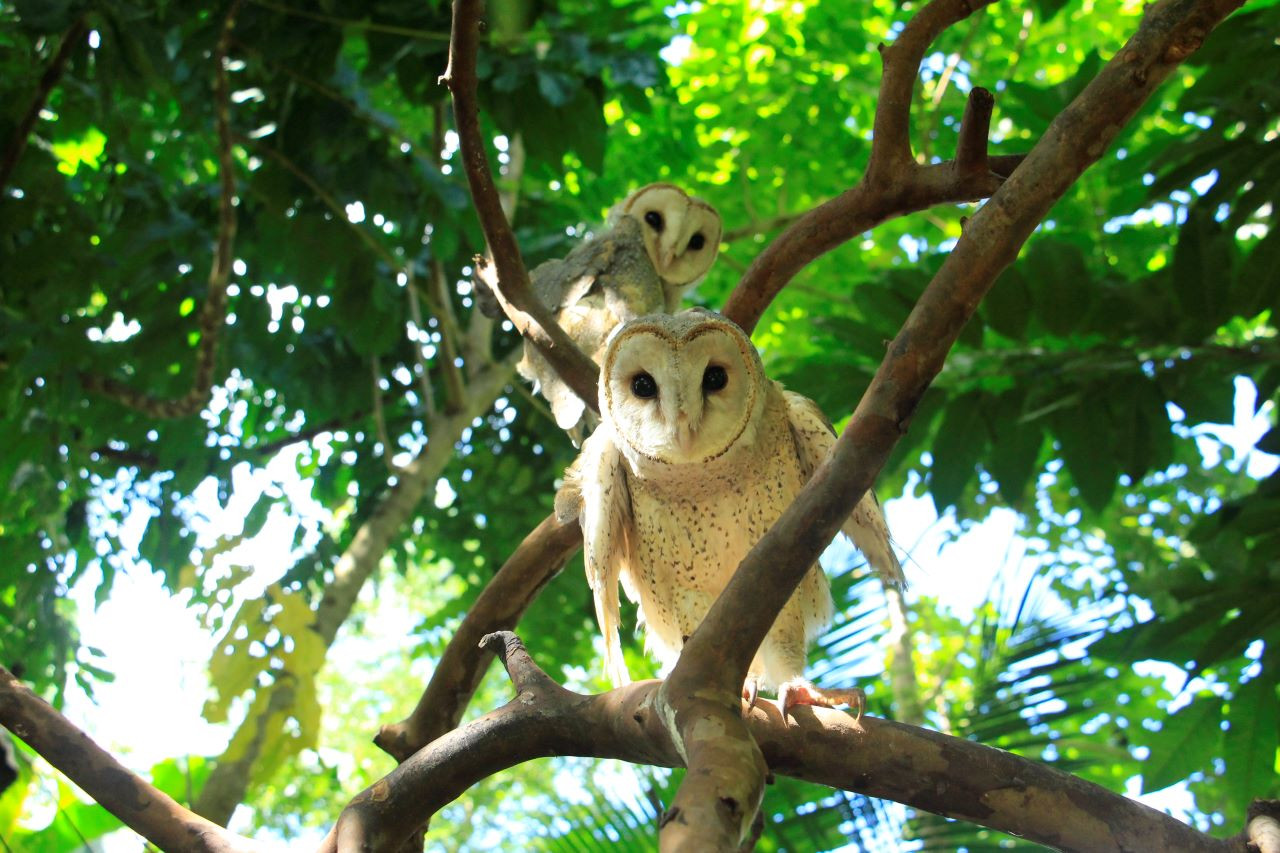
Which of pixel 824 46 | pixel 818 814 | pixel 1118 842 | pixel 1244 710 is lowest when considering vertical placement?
pixel 1118 842

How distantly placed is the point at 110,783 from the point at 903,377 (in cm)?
171

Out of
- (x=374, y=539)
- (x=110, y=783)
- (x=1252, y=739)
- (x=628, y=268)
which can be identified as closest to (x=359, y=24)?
(x=628, y=268)

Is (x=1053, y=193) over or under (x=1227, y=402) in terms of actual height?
under

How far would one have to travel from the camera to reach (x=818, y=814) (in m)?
3.69

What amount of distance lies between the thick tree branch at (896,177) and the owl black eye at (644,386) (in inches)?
26.2

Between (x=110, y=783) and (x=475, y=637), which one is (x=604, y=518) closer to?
(x=475, y=637)

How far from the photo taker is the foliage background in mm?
3971

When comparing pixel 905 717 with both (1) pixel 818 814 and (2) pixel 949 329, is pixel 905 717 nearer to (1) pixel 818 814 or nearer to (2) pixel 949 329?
(1) pixel 818 814

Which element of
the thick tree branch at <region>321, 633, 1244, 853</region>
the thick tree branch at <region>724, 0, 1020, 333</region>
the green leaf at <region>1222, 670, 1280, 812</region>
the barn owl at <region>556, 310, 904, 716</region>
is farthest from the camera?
the green leaf at <region>1222, 670, 1280, 812</region>

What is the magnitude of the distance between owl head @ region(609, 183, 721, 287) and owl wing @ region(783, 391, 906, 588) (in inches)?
80.5

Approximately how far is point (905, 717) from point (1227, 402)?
8.65 ft

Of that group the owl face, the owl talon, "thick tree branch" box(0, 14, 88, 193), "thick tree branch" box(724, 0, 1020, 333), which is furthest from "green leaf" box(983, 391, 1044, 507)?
"thick tree branch" box(0, 14, 88, 193)

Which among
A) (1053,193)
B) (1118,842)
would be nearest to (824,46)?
(1053,193)

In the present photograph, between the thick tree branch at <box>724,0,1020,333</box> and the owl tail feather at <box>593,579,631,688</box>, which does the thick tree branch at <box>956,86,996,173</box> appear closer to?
the thick tree branch at <box>724,0,1020,333</box>
